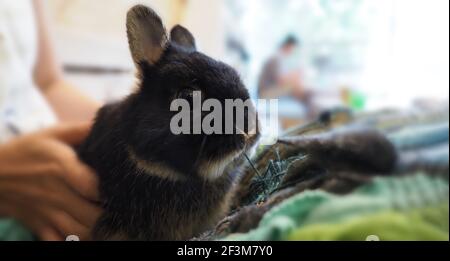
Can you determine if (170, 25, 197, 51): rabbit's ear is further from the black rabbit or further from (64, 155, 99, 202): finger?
(64, 155, 99, 202): finger

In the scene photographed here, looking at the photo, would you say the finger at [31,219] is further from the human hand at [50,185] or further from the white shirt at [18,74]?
the white shirt at [18,74]

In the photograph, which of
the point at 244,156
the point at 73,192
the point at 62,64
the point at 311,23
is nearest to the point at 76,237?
the point at 73,192

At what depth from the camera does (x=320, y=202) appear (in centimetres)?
36

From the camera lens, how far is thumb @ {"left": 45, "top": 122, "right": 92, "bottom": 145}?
0.42 metres

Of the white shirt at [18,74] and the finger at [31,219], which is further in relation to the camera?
the white shirt at [18,74]

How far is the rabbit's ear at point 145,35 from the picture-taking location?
312 millimetres

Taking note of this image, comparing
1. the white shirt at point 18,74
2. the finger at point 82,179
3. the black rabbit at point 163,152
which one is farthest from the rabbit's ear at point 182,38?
the white shirt at point 18,74

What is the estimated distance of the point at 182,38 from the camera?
0.34 metres

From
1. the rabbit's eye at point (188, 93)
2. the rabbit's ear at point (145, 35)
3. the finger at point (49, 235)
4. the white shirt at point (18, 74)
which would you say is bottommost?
the finger at point (49, 235)

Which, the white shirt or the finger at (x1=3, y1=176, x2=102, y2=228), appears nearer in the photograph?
the finger at (x1=3, y1=176, x2=102, y2=228)

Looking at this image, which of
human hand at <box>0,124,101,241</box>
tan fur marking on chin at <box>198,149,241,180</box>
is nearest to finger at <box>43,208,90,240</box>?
human hand at <box>0,124,101,241</box>

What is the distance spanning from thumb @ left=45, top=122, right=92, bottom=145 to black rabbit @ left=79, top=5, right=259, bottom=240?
0.06 metres

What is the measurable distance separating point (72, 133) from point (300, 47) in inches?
14.2

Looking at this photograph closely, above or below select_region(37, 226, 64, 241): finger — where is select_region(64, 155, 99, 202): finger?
above
